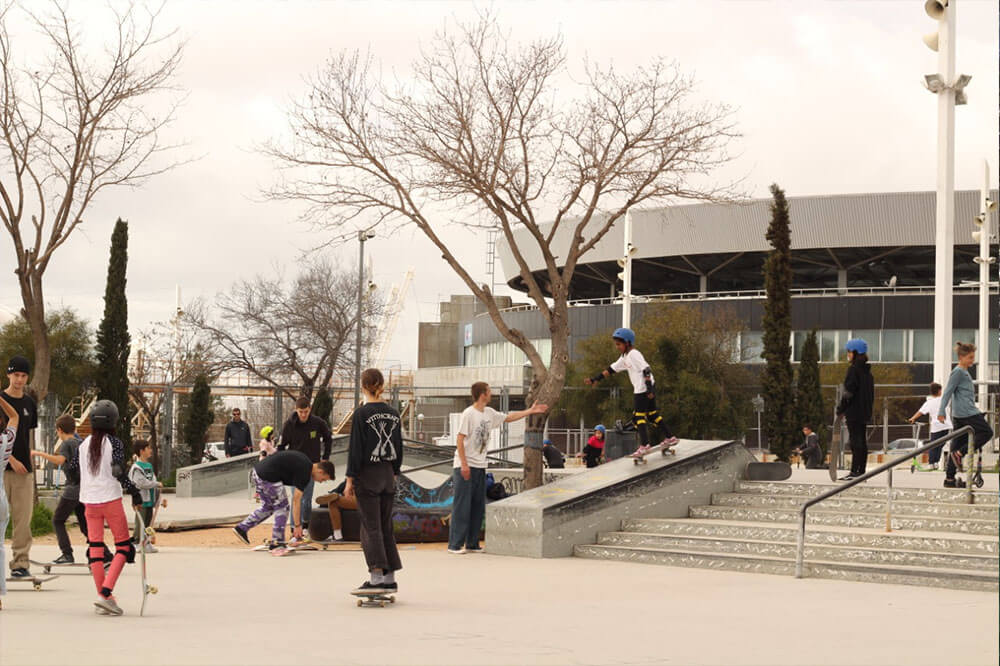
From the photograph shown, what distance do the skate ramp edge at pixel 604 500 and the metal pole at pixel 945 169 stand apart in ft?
22.7

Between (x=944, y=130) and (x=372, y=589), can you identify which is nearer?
(x=372, y=589)

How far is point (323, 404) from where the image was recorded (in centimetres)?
3778

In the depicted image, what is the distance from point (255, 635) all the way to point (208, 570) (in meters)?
4.62

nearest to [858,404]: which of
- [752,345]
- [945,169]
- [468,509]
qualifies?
[468,509]

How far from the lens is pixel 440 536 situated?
51.4 feet

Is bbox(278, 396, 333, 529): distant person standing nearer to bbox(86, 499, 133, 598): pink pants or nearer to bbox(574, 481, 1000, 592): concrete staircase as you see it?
bbox(574, 481, 1000, 592): concrete staircase

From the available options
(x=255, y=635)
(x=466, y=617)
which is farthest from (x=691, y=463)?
(x=255, y=635)

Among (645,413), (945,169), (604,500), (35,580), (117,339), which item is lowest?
(35,580)

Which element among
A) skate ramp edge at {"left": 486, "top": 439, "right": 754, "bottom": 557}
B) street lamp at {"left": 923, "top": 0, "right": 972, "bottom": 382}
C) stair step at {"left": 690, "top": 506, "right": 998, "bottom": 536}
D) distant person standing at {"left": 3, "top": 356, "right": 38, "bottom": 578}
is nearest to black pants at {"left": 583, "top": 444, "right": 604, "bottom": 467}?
street lamp at {"left": 923, "top": 0, "right": 972, "bottom": 382}

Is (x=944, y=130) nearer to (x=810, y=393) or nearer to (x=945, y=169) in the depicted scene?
(x=945, y=169)

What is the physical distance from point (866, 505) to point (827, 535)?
1.47 meters

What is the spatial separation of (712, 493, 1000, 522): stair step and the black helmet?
314 inches

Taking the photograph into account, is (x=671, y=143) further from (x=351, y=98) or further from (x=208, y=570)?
(x=208, y=570)

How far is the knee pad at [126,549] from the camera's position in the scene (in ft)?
26.8
